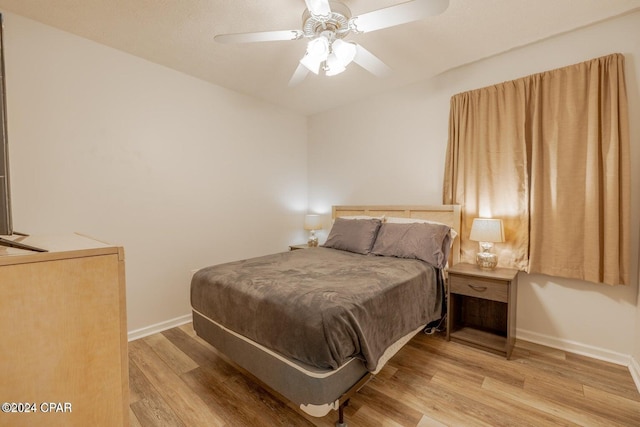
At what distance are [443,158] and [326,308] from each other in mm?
Result: 2312

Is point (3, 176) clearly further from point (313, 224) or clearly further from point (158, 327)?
point (313, 224)

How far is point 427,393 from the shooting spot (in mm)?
1778

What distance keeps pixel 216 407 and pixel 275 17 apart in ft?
8.73

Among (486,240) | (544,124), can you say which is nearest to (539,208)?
(486,240)

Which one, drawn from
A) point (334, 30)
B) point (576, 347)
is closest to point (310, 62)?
point (334, 30)

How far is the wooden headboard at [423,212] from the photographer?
Result: 2773 millimetres

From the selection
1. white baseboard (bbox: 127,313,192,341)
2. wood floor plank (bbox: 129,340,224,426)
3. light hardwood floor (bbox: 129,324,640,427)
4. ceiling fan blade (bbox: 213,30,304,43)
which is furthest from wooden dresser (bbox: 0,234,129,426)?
white baseboard (bbox: 127,313,192,341)

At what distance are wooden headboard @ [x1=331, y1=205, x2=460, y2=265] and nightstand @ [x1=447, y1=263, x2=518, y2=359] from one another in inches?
9.3

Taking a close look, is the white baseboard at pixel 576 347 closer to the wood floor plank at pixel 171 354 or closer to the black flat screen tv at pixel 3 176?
the wood floor plank at pixel 171 354

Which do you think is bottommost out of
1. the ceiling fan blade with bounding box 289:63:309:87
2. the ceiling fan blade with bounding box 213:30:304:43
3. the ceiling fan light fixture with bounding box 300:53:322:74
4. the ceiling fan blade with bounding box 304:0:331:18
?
the ceiling fan light fixture with bounding box 300:53:322:74

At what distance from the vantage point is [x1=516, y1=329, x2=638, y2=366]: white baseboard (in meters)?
2.10

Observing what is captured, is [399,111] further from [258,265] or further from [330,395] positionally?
[330,395]

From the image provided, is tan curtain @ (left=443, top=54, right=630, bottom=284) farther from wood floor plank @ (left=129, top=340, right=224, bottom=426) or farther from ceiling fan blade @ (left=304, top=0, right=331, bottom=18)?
wood floor plank @ (left=129, top=340, right=224, bottom=426)

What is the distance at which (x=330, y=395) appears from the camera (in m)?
1.38
